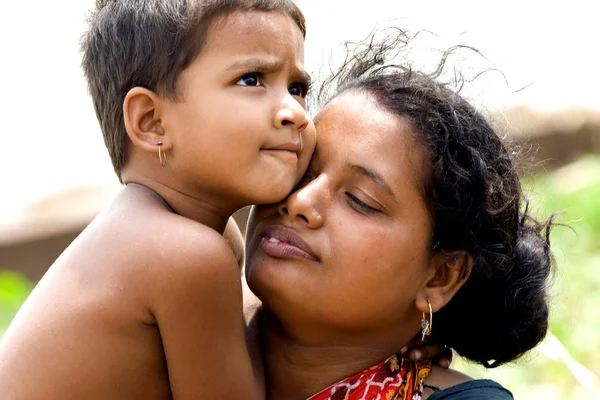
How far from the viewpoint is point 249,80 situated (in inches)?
115

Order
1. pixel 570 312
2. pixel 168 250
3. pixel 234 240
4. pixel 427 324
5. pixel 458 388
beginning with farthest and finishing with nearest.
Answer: pixel 570 312 < pixel 234 240 < pixel 427 324 < pixel 458 388 < pixel 168 250

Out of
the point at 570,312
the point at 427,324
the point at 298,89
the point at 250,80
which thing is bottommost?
the point at 570,312

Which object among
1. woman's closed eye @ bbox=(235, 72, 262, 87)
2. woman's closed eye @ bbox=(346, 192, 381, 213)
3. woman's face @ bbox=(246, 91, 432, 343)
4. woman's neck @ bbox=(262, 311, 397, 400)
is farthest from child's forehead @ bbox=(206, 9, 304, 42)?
woman's neck @ bbox=(262, 311, 397, 400)

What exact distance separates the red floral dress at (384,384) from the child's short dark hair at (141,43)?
97 cm

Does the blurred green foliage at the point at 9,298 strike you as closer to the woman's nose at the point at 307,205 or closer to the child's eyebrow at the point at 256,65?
the woman's nose at the point at 307,205

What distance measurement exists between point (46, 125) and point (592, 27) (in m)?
5.29

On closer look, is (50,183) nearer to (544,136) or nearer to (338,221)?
(544,136)

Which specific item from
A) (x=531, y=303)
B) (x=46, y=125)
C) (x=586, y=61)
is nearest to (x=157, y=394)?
(x=531, y=303)

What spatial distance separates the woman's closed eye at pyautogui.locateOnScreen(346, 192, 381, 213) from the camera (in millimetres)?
3066

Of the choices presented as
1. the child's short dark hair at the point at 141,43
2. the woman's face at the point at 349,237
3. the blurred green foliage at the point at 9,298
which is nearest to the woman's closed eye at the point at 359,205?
the woman's face at the point at 349,237

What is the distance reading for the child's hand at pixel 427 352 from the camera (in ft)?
10.7

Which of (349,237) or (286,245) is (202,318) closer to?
(286,245)

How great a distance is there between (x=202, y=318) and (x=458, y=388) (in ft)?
2.78

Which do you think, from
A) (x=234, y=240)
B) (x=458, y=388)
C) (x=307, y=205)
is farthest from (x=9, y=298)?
(x=458, y=388)
